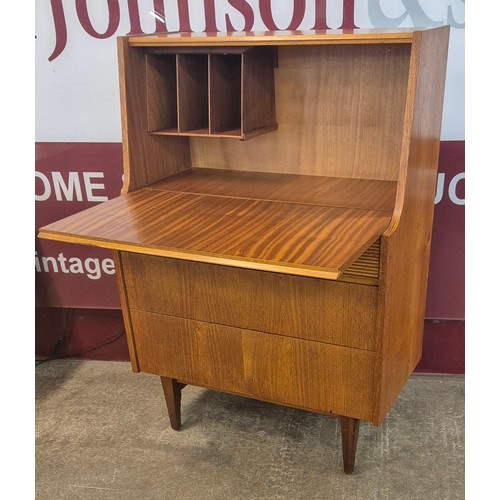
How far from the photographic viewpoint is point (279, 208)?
1980 mm

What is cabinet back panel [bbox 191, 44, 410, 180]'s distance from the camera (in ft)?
7.11

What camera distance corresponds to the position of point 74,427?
8.53ft

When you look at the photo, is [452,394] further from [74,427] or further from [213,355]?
[74,427]

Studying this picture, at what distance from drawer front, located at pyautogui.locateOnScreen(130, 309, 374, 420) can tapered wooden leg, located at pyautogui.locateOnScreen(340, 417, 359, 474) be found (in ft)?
0.35

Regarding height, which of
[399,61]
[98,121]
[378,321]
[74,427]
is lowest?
[74,427]

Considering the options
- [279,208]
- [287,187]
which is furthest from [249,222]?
[287,187]

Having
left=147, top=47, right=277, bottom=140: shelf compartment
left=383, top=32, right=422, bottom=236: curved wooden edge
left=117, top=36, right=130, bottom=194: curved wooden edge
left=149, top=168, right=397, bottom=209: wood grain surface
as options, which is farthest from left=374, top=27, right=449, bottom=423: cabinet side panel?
left=117, top=36, right=130, bottom=194: curved wooden edge

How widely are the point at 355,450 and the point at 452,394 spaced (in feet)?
2.25

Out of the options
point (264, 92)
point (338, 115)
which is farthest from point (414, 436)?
point (264, 92)

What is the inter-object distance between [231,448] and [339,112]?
134 cm

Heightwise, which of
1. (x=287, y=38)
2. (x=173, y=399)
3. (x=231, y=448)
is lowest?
(x=231, y=448)

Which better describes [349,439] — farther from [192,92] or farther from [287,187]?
[192,92]

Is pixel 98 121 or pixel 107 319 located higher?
pixel 98 121

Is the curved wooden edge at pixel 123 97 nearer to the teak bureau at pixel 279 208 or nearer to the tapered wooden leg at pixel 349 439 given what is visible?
the teak bureau at pixel 279 208
